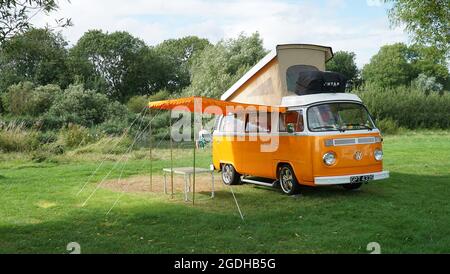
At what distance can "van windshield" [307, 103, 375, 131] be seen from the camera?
1182cm

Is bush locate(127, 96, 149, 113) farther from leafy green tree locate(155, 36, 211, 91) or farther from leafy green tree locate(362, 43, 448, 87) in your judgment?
leafy green tree locate(362, 43, 448, 87)

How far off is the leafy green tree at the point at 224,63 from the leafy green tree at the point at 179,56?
70.4 ft

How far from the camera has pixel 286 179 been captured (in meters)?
12.5

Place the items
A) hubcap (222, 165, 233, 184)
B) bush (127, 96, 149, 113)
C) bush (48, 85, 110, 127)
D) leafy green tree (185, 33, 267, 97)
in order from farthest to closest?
leafy green tree (185, 33, 267, 97) → bush (127, 96, 149, 113) → bush (48, 85, 110, 127) → hubcap (222, 165, 233, 184)

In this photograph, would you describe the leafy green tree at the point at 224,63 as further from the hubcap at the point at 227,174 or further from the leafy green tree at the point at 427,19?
the hubcap at the point at 227,174

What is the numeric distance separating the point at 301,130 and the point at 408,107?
29584 millimetres

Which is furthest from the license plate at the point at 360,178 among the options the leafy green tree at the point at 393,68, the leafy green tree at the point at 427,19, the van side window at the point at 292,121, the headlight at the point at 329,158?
the leafy green tree at the point at 393,68

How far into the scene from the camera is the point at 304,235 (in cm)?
844

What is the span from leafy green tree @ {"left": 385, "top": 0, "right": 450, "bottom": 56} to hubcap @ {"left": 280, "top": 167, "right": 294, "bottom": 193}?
31.6ft

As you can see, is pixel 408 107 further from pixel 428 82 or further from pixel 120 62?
pixel 120 62

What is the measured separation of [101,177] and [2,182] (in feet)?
9.24

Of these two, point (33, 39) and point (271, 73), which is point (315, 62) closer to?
point (271, 73)

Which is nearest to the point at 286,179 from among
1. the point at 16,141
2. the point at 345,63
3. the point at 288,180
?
the point at 288,180

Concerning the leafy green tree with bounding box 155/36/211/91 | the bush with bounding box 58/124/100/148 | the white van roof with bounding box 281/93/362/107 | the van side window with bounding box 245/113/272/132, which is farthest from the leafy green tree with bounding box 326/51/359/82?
the white van roof with bounding box 281/93/362/107
